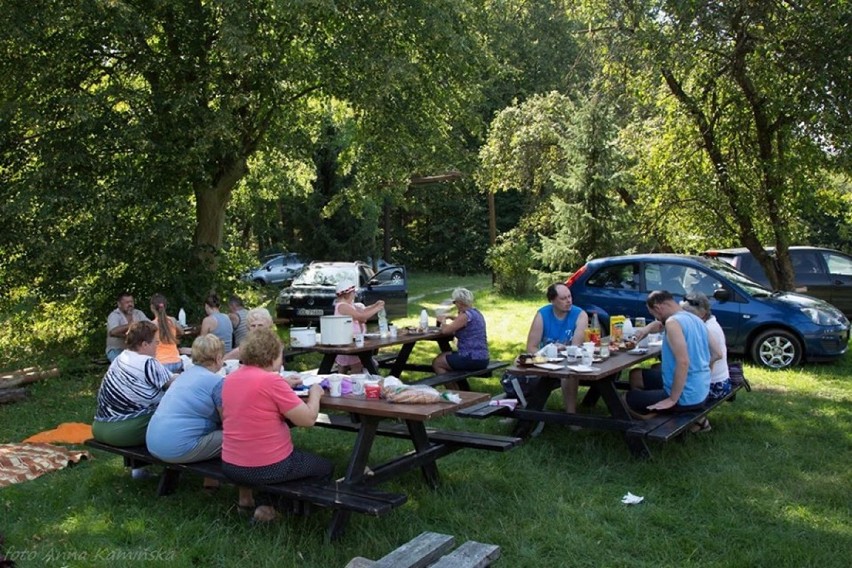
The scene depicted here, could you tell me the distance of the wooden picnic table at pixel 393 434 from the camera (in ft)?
14.7

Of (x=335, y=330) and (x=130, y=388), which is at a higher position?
(x=335, y=330)

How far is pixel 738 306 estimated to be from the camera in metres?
10.1

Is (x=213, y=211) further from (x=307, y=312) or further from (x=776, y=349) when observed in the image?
(x=776, y=349)

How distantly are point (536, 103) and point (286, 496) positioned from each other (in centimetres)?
1876

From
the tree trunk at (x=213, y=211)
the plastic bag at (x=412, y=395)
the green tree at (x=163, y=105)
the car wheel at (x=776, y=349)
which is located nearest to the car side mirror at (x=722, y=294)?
the car wheel at (x=776, y=349)

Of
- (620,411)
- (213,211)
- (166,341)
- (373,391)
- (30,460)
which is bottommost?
(30,460)

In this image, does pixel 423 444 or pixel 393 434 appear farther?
pixel 393 434

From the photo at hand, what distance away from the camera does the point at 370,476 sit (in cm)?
466

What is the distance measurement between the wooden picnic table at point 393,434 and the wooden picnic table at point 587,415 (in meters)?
1.05

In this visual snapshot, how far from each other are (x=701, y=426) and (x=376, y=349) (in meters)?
3.45

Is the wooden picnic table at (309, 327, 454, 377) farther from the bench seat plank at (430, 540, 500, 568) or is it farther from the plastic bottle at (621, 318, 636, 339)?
the bench seat plank at (430, 540, 500, 568)

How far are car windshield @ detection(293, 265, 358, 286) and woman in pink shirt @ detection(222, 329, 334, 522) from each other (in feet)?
32.9

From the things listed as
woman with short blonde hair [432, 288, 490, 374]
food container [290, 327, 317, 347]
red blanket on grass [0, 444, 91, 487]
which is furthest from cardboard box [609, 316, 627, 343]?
red blanket on grass [0, 444, 91, 487]

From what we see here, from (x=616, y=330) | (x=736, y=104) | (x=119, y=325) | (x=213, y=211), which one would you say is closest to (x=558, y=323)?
(x=616, y=330)
